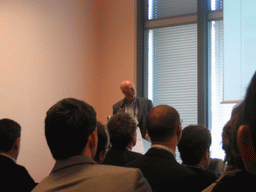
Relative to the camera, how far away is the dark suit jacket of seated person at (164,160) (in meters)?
1.65

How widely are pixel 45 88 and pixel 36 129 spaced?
2.30ft

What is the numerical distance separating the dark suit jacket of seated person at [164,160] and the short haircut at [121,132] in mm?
420

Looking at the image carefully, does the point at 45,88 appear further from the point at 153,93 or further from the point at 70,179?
the point at 70,179

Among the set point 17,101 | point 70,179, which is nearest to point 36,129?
point 17,101

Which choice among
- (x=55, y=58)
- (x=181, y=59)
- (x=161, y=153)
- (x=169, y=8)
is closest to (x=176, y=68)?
(x=181, y=59)

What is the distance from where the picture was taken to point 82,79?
20.6 ft

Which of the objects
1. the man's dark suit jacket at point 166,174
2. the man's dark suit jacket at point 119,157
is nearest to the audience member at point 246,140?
the man's dark suit jacket at point 166,174

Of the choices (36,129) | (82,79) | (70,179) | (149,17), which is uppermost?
(149,17)

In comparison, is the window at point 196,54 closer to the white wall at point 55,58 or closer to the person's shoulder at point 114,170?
the white wall at point 55,58

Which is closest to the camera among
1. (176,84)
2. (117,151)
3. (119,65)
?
(117,151)

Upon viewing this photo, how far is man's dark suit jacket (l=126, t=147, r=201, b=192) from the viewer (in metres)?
1.64

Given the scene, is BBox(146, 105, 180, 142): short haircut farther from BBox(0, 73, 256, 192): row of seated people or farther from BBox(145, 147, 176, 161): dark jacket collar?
BBox(145, 147, 176, 161): dark jacket collar

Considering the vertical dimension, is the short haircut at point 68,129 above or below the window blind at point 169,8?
below

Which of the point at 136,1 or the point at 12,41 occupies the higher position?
the point at 136,1
